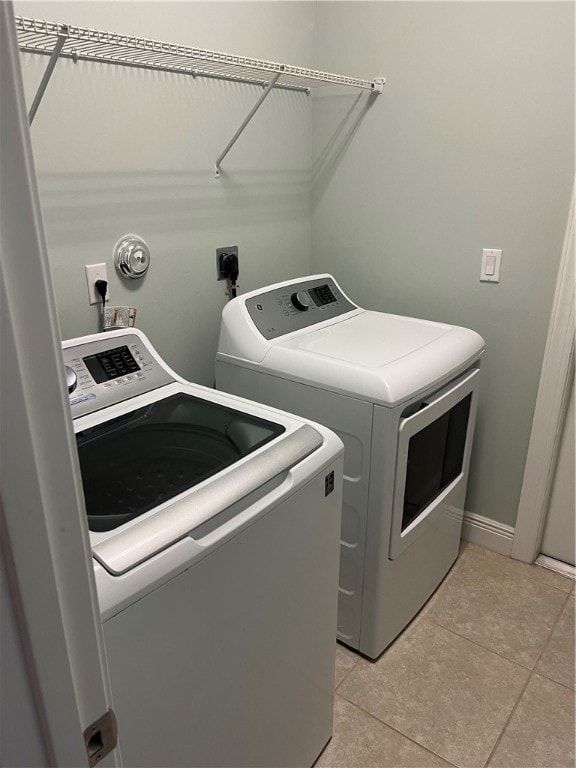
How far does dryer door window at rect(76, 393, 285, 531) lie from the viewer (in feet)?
3.45

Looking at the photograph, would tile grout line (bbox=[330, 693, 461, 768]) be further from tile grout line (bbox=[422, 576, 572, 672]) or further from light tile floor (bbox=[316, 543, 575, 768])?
tile grout line (bbox=[422, 576, 572, 672])

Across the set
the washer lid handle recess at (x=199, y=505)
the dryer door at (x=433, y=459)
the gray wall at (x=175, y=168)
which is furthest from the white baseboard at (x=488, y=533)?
the washer lid handle recess at (x=199, y=505)

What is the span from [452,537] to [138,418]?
132 centimetres

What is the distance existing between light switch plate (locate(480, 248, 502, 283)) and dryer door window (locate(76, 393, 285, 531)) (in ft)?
3.73

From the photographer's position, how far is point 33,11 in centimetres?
133

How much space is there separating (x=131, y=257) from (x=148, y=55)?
1.78 feet

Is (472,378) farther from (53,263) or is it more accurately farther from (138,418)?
(53,263)

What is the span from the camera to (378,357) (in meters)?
1.65

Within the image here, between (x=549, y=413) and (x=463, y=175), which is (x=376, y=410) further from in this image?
(x=463, y=175)

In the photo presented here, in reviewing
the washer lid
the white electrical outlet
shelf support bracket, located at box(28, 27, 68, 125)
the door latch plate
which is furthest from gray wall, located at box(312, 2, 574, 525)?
the door latch plate

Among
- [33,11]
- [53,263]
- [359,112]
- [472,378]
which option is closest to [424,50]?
[359,112]

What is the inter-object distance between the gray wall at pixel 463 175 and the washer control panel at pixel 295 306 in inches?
10.3

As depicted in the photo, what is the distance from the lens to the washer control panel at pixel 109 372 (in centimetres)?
140

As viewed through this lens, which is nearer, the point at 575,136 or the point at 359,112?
the point at 575,136
